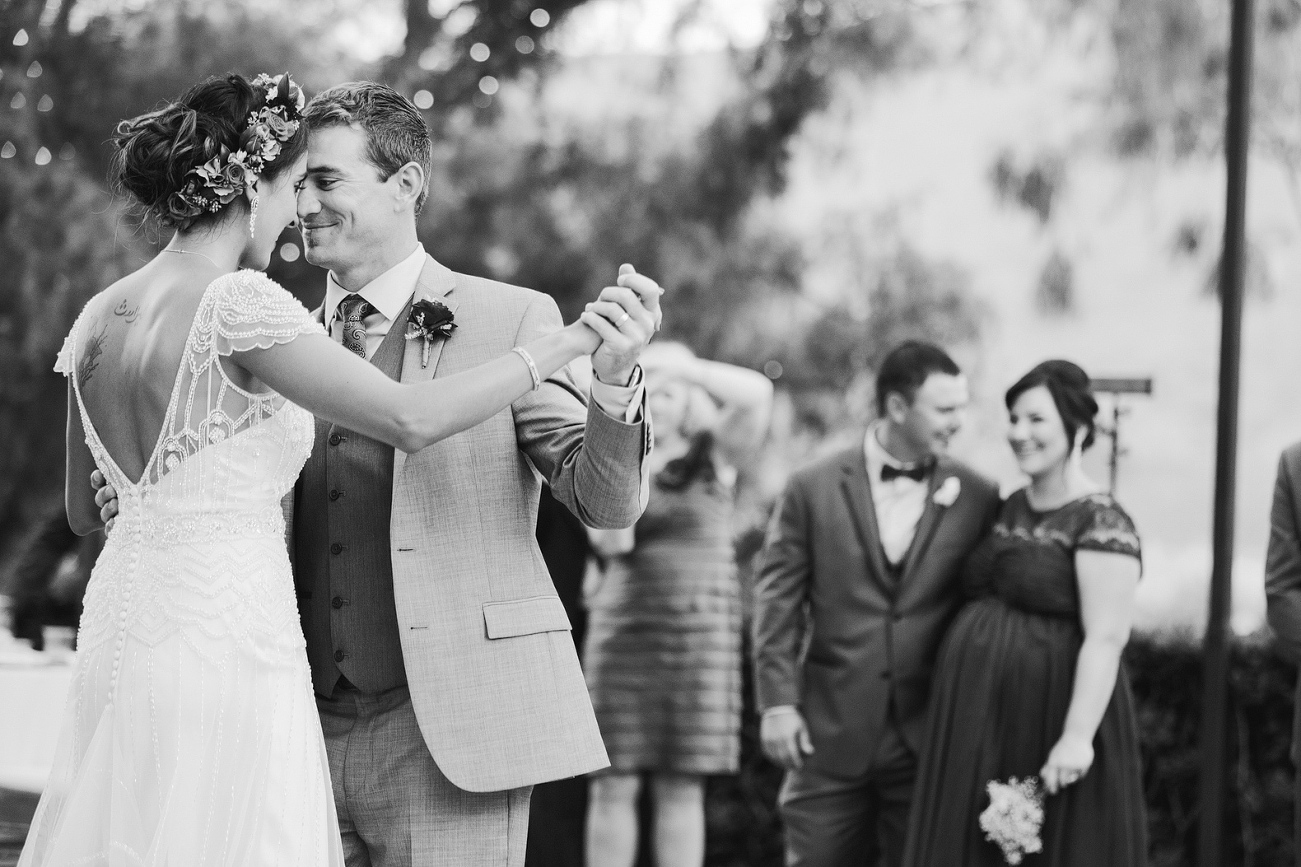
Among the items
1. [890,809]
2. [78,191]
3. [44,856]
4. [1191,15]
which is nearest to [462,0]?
[78,191]

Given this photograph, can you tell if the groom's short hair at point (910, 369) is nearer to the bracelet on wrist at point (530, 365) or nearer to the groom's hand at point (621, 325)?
the groom's hand at point (621, 325)

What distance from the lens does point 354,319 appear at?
3070mm

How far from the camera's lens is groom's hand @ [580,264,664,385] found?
268cm

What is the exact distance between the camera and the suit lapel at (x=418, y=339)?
2.89 metres

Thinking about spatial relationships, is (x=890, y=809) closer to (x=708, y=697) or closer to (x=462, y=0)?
(x=708, y=697)

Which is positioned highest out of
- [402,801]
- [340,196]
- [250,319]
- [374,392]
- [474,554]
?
[340,196]

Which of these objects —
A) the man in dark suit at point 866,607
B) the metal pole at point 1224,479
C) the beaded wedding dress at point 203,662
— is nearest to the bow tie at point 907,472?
the man in dark suit at point 866,607

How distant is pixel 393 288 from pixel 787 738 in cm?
236

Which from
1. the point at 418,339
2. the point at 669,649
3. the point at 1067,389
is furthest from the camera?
the point at 669,649

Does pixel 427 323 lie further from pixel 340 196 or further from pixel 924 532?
pixel 924 532

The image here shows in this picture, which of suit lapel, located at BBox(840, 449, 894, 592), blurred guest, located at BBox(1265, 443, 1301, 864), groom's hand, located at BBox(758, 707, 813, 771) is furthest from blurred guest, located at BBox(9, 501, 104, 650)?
blurred guest, located at BBox(1265, 443, 1301, 864)

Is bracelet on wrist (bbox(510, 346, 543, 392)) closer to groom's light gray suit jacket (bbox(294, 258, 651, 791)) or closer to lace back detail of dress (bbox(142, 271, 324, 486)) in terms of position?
groom's light gray suit jacket (bbox(294, 258, 651, 791))

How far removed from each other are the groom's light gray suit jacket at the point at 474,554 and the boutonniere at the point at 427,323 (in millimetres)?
20

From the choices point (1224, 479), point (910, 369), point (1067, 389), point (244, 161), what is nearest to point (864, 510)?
point (910, 369)
